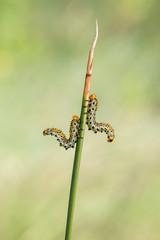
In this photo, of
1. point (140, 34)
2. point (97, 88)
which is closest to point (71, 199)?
point (97, 88)

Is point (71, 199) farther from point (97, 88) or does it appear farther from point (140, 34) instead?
point (140, 34)

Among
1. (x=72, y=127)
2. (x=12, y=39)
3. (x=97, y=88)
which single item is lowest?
(x=72, y=127)

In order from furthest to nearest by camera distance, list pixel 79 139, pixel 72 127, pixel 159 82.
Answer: pixel 159 82
pixel 72 127
pixel 79 139

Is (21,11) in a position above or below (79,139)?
above

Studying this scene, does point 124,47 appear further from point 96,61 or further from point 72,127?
point 72,127

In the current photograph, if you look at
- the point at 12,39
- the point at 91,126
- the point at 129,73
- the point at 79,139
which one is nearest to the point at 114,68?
the point at 129,73

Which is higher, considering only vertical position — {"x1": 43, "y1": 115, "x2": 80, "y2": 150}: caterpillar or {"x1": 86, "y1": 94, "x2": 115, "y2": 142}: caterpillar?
{"x1": 86, "y1": 94, "x2": 115, "y2": 142}: caterpillar

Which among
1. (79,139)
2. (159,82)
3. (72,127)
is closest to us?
(79,139)

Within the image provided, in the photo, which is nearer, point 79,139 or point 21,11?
point 79,139

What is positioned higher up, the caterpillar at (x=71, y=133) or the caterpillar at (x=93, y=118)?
the caterpillar at (x=93, y=118)
